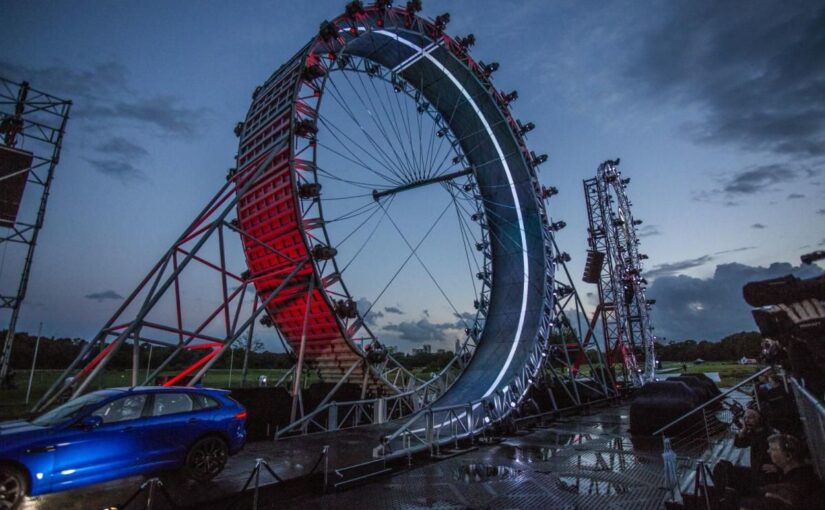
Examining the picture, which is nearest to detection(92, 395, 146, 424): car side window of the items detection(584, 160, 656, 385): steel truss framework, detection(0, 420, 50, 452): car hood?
detection(0, 420, 50, 452): car hood

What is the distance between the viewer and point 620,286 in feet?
119

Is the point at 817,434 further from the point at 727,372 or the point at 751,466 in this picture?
the point at 727,372

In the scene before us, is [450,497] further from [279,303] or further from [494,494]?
[279,303]

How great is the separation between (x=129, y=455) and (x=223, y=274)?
8.47 meters

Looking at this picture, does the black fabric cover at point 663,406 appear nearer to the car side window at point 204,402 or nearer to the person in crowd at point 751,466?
the person in crowd at point 751,466

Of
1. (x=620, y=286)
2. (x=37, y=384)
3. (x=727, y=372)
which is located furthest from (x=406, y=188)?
(x=727, y=372)

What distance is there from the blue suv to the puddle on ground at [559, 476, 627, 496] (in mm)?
6653

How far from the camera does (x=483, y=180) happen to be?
2217 cm

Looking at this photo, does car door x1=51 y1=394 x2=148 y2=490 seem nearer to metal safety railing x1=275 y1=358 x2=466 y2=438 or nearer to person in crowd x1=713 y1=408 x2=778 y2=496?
metal safety railing x1=275 y1=358 x2=466 y2=438

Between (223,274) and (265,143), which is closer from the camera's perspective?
(223,274)

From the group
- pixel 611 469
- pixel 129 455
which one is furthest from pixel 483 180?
pixel 129 455

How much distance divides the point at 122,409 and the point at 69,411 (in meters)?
0.74

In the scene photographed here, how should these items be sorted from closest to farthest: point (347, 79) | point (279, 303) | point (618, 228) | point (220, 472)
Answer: point (220, 472)
point (279, 303)
point (347, 79)
point (618, 228)

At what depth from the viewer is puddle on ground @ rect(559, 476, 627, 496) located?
754 centimetres
